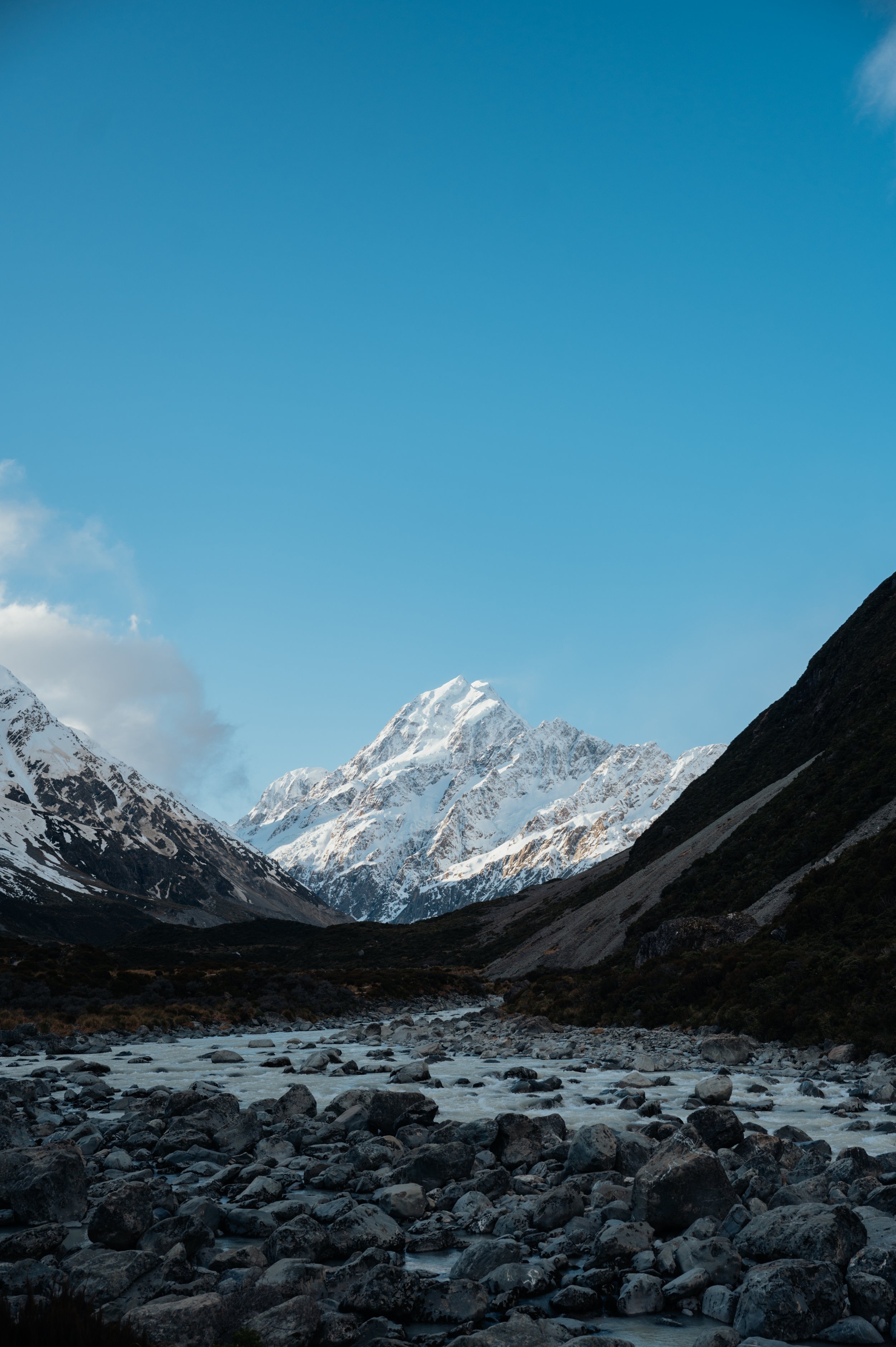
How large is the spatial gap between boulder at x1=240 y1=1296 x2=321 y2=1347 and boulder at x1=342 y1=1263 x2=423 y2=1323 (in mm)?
713

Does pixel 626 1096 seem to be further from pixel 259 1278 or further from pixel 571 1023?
pixel 571 1023

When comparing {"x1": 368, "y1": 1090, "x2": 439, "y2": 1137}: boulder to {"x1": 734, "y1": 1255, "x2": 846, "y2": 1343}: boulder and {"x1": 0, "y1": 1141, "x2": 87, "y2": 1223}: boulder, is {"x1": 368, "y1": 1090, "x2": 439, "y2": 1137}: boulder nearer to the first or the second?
{"x1": 0, "y1": 1141, "x2": 87, "y2": 1223}: boulder

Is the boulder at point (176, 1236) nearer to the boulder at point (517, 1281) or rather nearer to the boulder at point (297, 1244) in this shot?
the boulder at point (297, 1244)

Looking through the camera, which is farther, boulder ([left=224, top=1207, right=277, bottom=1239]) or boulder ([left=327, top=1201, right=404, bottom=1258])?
boulder ([left=224, top=1207, right=277, bottom=1239])

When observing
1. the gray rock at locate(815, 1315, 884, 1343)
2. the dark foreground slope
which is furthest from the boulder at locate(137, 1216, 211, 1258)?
the dark foreground slope

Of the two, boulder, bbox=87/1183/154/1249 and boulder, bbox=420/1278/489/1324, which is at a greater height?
boulder, bbox=87/1183/154/1249

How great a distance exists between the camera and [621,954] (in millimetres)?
57688

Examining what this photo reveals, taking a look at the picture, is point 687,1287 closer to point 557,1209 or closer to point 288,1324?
point 557,1209

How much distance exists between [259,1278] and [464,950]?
13693 cm

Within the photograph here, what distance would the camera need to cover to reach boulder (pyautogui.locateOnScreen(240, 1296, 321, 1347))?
802 cm

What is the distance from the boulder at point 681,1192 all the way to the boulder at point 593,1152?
2137mm

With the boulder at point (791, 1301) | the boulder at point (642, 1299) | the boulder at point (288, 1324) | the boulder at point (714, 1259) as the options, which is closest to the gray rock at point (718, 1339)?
the boulder at point (791, 1301)

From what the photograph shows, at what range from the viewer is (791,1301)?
8508 millimetres

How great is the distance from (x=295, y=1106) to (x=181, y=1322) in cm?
1291
